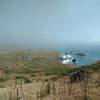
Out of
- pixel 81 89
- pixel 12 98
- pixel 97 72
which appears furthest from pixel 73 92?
pixel 97 72

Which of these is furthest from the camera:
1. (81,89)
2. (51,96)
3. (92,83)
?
(92,83)

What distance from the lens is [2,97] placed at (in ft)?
85.8

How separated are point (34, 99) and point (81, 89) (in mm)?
6112

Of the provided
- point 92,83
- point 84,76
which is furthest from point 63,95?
point 84,76

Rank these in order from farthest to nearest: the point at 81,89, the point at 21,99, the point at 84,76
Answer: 1. the point at 84,76
2. the point at 81,89
3. the point at 21,99

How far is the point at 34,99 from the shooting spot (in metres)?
26.0

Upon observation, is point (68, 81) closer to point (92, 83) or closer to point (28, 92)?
point (92, 83)

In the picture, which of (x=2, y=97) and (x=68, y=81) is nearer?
(x=2, y=97)

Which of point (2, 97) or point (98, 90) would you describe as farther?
point (98, 90)

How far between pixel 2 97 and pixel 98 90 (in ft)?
35.1

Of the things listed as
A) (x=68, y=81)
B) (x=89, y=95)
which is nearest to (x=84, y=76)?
(x=68, y=81)

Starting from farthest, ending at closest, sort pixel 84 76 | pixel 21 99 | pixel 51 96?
pixel 84 76 → pixel 51 96 → pixel 21 99

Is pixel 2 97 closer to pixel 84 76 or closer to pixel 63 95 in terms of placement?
pixel 63 95

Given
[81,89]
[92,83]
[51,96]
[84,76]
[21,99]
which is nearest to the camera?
[21,99]
